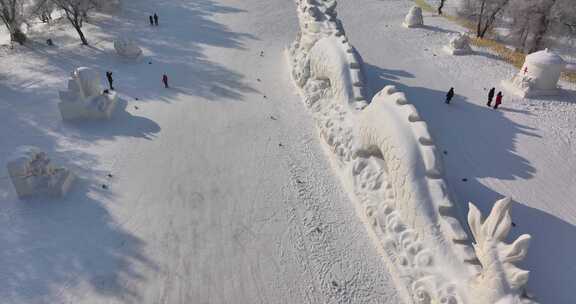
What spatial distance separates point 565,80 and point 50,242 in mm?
24411

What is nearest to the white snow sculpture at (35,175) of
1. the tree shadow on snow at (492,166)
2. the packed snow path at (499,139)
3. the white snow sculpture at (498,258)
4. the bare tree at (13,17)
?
the tree shadow on snow at (492,166)

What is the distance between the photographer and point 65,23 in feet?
90.7

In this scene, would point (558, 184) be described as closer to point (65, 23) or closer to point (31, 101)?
point (31, 101)

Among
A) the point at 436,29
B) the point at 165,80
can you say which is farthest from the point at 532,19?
the point at 165,80

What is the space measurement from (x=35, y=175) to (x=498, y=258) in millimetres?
13391

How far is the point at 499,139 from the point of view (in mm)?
15289

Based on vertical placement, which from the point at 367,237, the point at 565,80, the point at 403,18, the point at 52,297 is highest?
the point at 403,18

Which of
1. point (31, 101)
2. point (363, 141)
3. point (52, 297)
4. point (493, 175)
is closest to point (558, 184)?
point (493, 175)

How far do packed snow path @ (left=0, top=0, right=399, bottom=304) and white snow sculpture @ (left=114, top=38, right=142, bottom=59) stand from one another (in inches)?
54.3

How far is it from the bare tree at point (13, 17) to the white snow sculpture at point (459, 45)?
85.1 feet

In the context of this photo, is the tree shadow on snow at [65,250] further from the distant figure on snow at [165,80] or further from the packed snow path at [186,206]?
the distant figure on snow at [165,80]

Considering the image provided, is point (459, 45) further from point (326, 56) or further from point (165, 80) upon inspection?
point (165, 80)

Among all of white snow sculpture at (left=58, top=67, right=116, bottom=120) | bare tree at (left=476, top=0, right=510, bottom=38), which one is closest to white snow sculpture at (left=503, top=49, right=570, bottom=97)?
bare tree at (left=476, top=0, right=510, bottom=38)

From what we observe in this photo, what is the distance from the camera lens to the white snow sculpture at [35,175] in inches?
474
